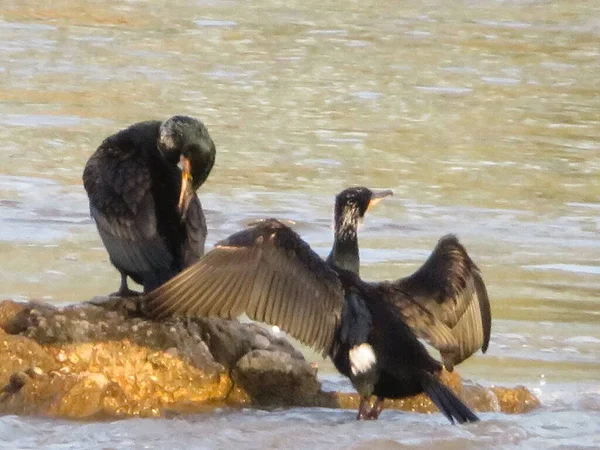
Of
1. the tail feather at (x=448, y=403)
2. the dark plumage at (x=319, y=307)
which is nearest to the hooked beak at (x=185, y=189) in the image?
the dark plumage at (x=319, y=307)

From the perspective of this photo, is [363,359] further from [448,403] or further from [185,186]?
[185,186]

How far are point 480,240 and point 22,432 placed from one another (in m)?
4.66

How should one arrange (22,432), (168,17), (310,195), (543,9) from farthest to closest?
(543,9), (168,17), (310,195), (22,432)

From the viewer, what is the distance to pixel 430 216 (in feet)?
35.8

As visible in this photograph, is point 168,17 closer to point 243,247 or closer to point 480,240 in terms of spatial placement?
point 480,240

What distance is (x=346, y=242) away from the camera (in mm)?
7164

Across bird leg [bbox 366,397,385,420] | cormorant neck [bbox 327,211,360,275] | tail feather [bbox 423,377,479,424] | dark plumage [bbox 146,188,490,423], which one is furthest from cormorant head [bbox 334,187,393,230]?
tail feather [bbox 423,377,479,424]

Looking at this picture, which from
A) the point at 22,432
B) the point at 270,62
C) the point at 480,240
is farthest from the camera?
the point at 270,62

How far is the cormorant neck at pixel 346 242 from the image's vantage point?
716 centimetres

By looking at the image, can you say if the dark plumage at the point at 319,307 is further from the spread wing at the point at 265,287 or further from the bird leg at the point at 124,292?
the bird leg at the point at 124,292

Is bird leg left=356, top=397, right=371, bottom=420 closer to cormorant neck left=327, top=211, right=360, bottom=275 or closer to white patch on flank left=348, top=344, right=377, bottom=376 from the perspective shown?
white patch on flank left=348, top=344, right=377, bottom=376

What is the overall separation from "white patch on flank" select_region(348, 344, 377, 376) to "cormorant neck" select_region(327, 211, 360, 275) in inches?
20.4

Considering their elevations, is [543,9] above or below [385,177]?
above

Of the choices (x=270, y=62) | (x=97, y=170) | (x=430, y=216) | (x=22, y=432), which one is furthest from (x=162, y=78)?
(x=22, y=432)
